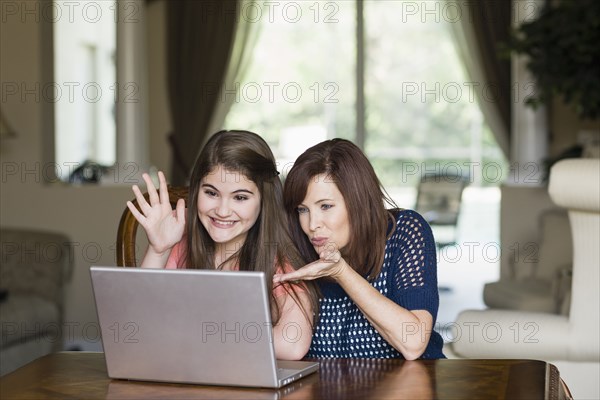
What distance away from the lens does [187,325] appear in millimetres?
1742

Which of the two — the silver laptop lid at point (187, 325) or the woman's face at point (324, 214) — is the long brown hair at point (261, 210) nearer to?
the woman's face at point (324, 214)

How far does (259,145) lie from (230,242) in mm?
238

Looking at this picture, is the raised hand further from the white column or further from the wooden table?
the white column

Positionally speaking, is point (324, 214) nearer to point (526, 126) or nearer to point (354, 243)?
point (354, 243)

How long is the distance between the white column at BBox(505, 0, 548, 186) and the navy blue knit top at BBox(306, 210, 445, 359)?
409 centimetres

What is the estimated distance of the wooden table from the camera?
1.70m

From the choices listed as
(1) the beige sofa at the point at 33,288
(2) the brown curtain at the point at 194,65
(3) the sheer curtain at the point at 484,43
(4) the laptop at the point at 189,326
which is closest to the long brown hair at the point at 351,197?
(4) the laptop at the point at 189,326

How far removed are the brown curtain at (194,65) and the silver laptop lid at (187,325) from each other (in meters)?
6.15

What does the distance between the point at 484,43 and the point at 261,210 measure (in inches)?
234

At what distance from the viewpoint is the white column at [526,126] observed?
6359 mm

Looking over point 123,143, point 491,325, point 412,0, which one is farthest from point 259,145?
point 412,0

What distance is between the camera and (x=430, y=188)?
791cm

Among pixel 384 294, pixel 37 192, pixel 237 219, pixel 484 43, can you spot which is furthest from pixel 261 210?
pixel 484 43

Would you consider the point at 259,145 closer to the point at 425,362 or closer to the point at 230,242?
the point at 230,242
